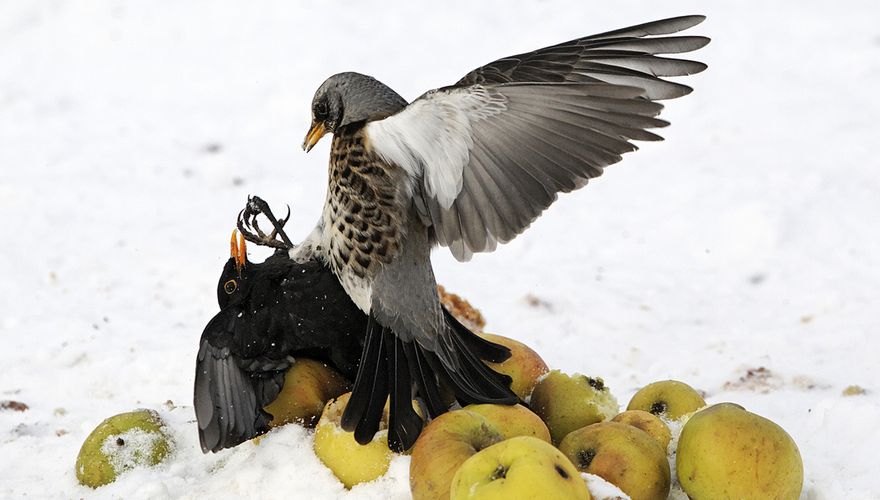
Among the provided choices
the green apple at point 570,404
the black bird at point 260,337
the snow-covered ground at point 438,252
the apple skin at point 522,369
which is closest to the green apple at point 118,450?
the snow-covered ground at point 438,252

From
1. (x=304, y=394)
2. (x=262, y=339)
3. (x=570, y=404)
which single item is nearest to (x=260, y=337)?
(x=262, y=339)

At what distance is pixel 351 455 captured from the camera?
329cm

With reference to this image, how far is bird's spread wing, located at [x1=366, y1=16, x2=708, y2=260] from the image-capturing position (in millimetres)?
3344

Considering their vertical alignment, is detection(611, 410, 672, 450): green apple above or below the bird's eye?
below

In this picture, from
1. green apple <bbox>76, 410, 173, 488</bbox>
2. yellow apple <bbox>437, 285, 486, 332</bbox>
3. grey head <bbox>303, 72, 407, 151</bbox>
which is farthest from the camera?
yellow apple <bbox>437, 285, 486, 332</bbox>

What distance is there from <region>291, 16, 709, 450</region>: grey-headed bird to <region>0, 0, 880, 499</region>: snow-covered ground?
1.50 feet

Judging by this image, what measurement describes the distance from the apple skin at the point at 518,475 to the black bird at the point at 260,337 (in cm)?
108

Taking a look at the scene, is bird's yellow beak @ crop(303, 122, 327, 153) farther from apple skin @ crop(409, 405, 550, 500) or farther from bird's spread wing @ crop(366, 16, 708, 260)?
apple skin @ crop(409, 405, 550, 500)

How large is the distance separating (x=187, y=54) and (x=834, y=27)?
524 cm

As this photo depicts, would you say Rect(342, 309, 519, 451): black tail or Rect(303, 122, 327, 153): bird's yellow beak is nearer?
Rect(342, 309, 519, 451): black tail

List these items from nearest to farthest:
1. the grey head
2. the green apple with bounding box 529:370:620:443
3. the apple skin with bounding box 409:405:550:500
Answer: the apple skin with bounding box 409:405:550:500 < the green apple with bounding box 529:370:620:443 < the grey head

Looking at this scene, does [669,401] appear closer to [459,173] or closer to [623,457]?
[623,457]

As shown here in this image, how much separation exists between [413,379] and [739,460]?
112 centimetres

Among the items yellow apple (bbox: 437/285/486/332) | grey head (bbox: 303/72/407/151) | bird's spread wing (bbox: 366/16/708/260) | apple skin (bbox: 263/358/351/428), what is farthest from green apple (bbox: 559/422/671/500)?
yellow apple (bbox: 437/285/486/332)
